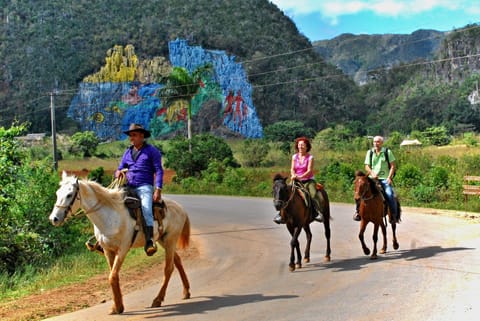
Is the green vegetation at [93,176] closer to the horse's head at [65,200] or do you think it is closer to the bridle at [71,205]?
the bridle at [71,205]

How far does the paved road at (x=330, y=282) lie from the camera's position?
796 centimetres

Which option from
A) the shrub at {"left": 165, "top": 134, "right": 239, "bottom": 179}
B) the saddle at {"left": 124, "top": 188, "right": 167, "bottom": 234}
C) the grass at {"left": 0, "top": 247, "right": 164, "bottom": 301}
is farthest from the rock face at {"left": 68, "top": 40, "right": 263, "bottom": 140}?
the saddle at {"left": 124, "top": 188, "right": 167, "bottom": 234}

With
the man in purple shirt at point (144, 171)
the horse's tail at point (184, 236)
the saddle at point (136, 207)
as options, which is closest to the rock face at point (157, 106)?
the horse's tail at point (184, 236)

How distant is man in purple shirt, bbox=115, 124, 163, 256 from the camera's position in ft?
28.5

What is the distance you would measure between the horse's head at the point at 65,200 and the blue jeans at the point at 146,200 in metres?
1.03

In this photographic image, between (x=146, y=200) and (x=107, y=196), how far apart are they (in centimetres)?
61

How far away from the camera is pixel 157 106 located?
96375 mm

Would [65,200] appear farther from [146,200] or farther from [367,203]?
[367,203]

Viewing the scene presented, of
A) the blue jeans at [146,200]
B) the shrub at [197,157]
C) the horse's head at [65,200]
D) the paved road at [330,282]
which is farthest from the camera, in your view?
the shrub at [197,157]

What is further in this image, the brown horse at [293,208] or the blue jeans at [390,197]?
the blue jeans at [390,197]

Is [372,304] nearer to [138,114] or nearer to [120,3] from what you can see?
[138,114]

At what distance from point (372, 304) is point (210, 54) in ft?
327

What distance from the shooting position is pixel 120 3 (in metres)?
124

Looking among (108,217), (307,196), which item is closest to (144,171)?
(108,217)
